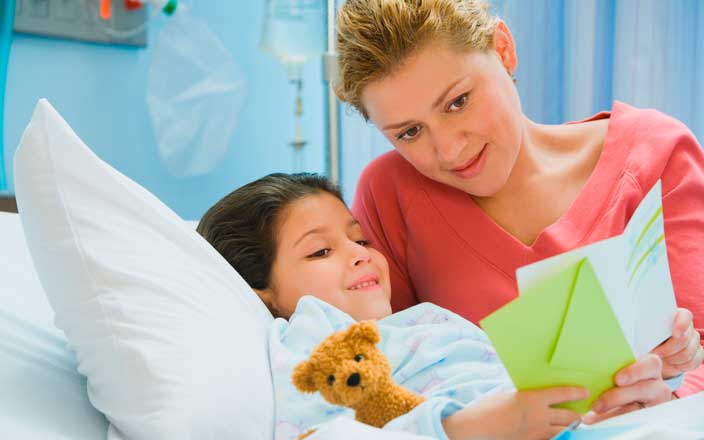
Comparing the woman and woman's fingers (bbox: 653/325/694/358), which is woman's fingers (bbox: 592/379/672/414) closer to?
woman's fingers (bbox: 653/325/694/358)

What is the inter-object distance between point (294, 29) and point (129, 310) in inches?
81.2

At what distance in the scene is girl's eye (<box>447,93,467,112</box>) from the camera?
1206 millimetres

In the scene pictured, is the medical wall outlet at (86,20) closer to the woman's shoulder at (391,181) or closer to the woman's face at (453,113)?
the woman's shoulder at (391,181)

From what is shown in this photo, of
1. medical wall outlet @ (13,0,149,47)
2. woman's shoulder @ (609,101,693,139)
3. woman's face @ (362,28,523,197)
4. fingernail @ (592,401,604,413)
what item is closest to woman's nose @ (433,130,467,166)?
woman's face @ (362,28,523,197)

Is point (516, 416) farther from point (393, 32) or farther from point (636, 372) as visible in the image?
point (393, 32)

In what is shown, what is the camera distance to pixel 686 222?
1.24m

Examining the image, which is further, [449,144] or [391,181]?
[391,181]

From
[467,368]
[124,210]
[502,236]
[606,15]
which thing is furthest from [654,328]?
[606,15]

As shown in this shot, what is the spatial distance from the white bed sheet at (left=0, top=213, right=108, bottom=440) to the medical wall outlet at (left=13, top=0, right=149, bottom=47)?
1.57 m

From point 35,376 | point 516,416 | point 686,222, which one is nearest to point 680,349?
point 516,416

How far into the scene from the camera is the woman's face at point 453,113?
46.5 inches

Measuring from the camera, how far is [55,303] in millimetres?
886

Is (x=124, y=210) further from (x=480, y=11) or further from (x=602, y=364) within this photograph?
(x=480, y=11)

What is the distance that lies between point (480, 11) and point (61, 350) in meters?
0.87
